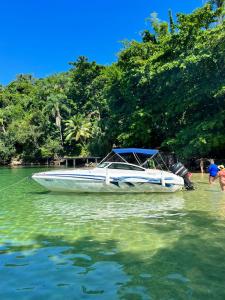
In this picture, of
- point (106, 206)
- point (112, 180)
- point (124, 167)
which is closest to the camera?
point (106, 206)

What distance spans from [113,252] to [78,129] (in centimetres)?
5475

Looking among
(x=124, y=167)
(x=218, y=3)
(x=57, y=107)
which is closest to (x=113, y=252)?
(x=124, y=167)

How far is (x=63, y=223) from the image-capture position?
37.1 feet

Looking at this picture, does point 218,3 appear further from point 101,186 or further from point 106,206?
point 106,206

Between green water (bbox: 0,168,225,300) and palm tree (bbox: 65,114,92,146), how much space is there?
156ft

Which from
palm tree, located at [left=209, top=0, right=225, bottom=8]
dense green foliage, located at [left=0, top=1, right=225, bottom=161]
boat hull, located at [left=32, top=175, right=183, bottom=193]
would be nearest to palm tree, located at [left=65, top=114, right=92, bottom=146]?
dense green foliage, located at [left=0, top=1, right=225, bottom=161]

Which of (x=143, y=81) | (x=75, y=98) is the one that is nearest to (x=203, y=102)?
(x=143, y=81)

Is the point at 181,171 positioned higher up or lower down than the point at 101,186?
higher up

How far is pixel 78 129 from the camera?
204ft

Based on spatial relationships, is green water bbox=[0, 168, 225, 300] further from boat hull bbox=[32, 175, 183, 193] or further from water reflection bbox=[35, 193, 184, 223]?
boat hull bbox=[32, 175, 183, 193]

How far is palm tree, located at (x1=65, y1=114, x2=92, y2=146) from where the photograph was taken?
204 feet

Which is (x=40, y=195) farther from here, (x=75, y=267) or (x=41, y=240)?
(x=75, y=267)

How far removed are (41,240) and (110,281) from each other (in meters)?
3.34

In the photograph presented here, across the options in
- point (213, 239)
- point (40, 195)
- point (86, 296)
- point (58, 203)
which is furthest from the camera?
point (40, 195)
